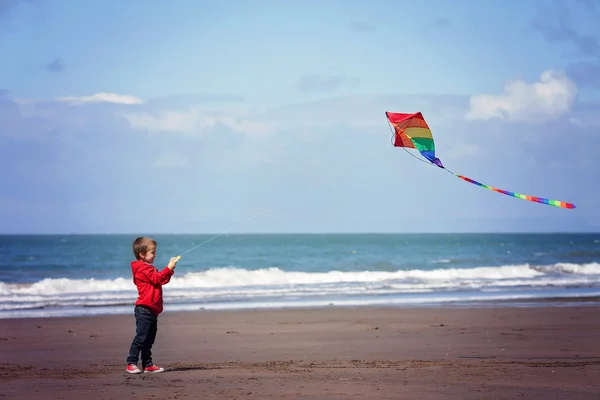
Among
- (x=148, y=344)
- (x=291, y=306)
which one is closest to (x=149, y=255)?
(x=148, y=344)

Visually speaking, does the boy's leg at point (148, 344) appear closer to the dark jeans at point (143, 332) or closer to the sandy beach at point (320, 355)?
the dark jeans at point (143, 332)

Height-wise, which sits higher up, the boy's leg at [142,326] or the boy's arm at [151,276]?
the boy's arm at [151,276]

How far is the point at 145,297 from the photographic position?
7.84 meters

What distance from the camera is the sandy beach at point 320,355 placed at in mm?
6859

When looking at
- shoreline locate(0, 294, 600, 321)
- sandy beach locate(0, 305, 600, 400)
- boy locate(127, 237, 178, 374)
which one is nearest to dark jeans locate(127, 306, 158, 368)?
boy locate(127, 237, 178, 374)

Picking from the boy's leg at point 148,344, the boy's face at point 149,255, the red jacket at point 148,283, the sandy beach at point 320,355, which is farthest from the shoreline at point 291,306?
the boy's face at point 149,255

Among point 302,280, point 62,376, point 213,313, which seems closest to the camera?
point 62,376

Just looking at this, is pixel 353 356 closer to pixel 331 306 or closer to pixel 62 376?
pixel 62 376

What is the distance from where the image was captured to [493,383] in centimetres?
711

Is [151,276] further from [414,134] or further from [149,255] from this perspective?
[414,134]

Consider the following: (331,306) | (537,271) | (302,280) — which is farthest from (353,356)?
(537,271)

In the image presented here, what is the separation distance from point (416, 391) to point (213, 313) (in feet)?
31.3

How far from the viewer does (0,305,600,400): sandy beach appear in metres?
6.86

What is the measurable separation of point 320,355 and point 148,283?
2.83 m
